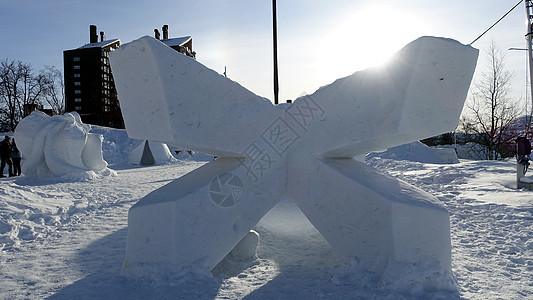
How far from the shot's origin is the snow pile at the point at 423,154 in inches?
661

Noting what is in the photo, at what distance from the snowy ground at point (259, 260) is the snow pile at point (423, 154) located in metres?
10.4

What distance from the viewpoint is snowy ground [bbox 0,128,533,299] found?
2.86m

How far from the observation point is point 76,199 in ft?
24.5

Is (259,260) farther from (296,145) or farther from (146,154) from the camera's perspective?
(146,154)

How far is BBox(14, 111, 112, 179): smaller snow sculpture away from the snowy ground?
485 centimetres

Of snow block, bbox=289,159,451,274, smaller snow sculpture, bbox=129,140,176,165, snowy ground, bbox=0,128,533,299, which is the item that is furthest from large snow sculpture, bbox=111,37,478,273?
smaller snow sculpture, bbox=129,140,176,165

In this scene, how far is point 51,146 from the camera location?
37.7ft

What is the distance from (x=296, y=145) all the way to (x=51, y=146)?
35.8 feet

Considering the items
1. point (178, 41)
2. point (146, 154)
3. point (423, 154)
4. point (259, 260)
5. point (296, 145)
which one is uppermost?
point (178, 41)

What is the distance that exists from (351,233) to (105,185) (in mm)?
8578

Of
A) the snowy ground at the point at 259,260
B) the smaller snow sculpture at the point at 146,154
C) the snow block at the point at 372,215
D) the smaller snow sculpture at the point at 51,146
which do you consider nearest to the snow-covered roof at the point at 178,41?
the smaller snow sculpture at the point at 146,154

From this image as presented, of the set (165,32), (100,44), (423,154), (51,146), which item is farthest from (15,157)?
(165,32)

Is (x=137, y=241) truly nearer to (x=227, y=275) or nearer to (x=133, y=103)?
(x=227, y=275)

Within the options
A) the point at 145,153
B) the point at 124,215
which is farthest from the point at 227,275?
the point at 145,153
